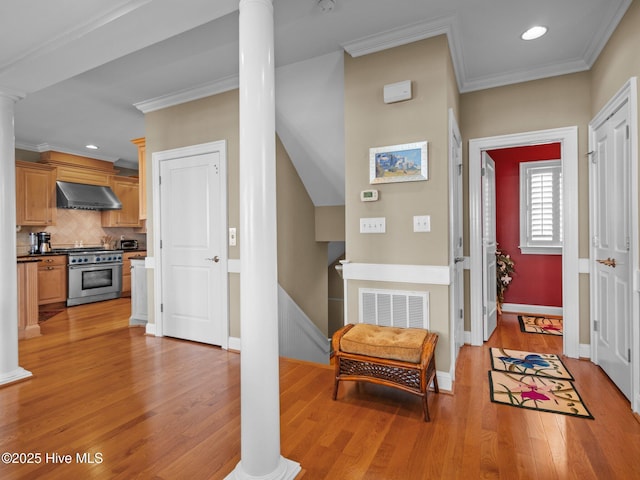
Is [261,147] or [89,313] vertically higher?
[261,147]

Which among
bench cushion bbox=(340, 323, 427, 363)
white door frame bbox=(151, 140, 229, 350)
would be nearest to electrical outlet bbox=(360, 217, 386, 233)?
bench cushion bbox=(340, 323, 427, 363)

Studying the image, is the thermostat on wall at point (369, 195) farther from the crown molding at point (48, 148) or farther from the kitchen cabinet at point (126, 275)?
the crown molding at point (48, 148)

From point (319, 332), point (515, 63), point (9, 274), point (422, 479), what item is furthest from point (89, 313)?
point (515, 63)

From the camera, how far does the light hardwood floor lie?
1.78 meters

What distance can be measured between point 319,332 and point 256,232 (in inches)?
131

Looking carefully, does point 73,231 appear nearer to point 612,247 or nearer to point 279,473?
point 279,473

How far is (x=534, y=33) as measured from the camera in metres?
2.72

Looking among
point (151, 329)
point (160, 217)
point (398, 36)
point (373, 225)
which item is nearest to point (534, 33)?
point (398, 36)

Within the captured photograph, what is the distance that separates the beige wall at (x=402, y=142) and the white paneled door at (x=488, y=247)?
135cm

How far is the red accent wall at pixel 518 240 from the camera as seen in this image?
488 centimetres

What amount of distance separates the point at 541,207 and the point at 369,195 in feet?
11.2

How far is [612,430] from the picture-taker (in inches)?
82.4

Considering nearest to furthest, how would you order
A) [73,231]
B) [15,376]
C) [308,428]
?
[308,428] < [15,376] < [73,231]

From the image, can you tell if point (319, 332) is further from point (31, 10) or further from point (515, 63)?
point (31, 10)
